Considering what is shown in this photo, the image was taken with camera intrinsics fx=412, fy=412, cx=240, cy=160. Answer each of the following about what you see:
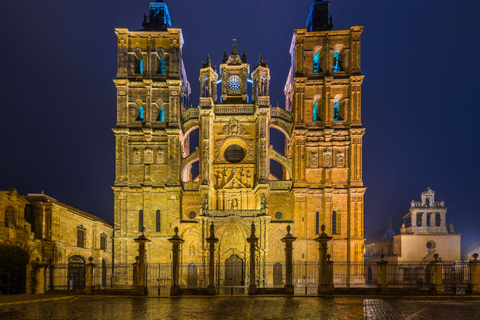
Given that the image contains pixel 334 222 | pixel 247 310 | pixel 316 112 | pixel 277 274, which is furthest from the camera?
pixel 316 112

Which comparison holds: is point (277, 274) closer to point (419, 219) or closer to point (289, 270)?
point (289, 270)

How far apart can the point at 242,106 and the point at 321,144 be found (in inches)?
326

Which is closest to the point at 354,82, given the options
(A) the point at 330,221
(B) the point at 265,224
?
(A) the point at 330,221

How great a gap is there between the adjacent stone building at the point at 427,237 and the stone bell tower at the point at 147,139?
25.3 meters

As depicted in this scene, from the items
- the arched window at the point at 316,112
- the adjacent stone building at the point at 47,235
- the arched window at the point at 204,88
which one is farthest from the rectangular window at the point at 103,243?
the arched window at the point at 316,112

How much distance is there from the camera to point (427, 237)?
152ft

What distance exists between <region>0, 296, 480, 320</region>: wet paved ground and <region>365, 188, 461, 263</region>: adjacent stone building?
97.7ft

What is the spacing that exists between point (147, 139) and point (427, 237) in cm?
3262

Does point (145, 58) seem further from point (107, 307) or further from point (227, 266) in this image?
point (107, 307)

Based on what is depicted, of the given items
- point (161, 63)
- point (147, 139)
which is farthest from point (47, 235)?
point (161, 63)

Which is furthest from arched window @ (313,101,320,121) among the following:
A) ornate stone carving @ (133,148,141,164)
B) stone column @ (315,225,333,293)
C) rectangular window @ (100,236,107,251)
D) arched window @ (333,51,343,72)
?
rectangular window @ (100,236,107,251)

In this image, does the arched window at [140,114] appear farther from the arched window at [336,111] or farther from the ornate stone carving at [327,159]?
the arched window at [336,111]

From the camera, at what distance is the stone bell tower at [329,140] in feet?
120

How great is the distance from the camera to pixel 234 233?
35500 millimetres
